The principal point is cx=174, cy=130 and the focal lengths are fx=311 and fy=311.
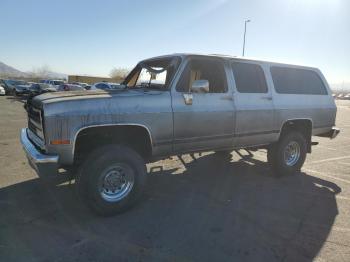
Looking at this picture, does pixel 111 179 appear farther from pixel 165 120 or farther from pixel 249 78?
pixel 249 78

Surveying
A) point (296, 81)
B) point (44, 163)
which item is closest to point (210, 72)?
point (296, 81)

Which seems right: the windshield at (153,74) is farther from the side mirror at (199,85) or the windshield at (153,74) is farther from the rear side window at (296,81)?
the rear side window at (296,81)

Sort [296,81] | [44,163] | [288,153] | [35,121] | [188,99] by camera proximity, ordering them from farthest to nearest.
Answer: [288,153], [296,81], [188,99], [35,121], [44,163]

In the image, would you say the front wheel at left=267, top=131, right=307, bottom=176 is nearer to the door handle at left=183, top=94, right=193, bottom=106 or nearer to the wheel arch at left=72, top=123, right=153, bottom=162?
the door handle at left=183, top=94, right=193, bottom=106

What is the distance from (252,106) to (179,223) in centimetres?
244

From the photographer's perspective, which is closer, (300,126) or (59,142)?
(59,142)

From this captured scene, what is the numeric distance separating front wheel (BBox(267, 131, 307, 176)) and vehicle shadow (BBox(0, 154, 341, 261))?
43cm

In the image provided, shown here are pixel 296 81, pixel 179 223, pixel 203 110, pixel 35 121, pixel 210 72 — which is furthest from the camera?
pixel 296 81

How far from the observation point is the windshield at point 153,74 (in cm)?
461

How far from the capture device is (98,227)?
3752 mm

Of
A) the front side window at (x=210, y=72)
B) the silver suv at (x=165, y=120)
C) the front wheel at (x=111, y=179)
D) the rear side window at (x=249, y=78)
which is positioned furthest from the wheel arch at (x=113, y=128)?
the rear side window at (x=249, y=78)

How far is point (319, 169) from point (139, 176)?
179 inches

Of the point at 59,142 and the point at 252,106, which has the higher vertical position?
the point at 252,106

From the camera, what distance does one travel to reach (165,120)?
167 inches
